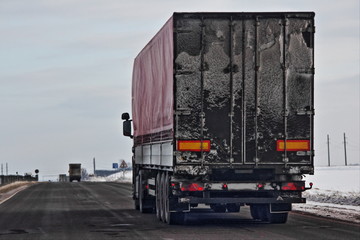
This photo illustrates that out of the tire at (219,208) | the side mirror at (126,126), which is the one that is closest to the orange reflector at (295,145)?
the tire at (219,208)

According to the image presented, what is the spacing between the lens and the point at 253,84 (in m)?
17.1

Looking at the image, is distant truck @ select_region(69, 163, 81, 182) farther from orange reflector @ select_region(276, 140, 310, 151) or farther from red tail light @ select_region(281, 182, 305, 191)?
orange reflector @ select_region(276, 140, 310, 151)

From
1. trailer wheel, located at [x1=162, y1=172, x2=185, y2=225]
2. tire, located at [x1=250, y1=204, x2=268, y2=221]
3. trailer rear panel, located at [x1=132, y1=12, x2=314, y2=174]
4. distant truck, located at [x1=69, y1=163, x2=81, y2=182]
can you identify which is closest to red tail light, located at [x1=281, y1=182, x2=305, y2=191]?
trailer rear panel, located at [x1=132, y1=12, x2=314, y2=174]

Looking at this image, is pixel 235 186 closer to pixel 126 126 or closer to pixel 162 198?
pixel 162 198

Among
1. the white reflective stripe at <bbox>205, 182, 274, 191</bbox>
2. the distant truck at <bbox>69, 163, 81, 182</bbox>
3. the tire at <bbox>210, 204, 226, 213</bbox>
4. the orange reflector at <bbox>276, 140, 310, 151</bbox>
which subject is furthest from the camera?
the distant truck at <bbox>69, 163, 81, 182</bbox>

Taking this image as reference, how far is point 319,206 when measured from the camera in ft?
80.7

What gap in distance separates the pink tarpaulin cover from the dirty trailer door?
2.54 ft

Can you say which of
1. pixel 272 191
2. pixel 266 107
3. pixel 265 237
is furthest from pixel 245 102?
pixel 265 237

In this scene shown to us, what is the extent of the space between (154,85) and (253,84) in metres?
3.66

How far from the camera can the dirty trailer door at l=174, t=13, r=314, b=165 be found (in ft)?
56.0

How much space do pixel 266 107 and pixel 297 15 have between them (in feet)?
6.63

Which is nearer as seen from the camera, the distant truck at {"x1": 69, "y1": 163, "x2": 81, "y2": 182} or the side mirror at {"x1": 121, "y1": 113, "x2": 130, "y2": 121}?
the side mirror at {"x1": 121, "y1": 113, "x2": 130, "y2": 121}

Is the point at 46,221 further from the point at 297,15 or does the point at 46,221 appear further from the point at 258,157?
the point at 297,15

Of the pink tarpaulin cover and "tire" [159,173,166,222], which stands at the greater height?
the pink tarpaulin cover
